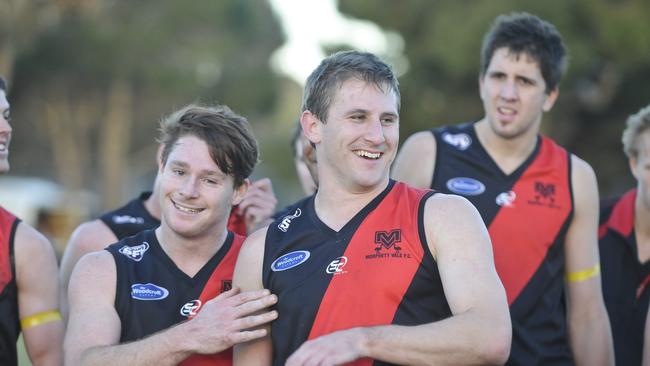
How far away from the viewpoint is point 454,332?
3.46m

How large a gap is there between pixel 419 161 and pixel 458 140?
305mm

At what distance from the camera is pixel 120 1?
30156 millimetres

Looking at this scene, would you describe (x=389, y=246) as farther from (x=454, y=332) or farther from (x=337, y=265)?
(x=454, y=332)

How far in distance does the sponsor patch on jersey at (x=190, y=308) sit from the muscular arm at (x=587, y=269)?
2.35 metres

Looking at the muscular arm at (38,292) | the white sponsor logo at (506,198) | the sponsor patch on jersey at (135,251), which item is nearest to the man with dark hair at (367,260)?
the sponsor patch on jersey at (135,251)

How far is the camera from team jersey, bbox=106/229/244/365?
13.9 ft

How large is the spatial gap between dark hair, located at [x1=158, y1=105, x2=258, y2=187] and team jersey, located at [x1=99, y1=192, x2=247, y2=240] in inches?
42.7

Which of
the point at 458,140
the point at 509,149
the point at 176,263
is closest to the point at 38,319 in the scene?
the point at 176,263

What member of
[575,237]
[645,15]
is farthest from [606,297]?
[645,15]

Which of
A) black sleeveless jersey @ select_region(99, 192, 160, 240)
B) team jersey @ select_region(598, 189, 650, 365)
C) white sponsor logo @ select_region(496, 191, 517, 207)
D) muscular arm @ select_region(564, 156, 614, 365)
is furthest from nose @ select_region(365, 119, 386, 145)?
team jersey @ select_region(598, 189, 650, 365)

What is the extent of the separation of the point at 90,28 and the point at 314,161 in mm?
24250

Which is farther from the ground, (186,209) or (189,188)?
(189,188)

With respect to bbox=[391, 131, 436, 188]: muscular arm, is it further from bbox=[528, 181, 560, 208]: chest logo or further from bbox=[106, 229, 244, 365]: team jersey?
bbox=[106, 229, 244, 365]: team jersey

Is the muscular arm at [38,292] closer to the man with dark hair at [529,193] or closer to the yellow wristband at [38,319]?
the yellow wristband at [38,319]
